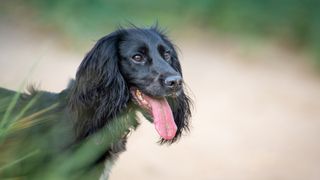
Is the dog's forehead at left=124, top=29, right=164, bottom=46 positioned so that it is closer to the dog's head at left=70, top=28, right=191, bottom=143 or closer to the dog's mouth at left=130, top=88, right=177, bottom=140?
the dog's head at left=70, top=28, right=191, bottom=143

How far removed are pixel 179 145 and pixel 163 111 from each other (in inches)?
98.2

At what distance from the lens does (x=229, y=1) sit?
9.59m

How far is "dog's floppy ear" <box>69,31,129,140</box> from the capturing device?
14.9 feet

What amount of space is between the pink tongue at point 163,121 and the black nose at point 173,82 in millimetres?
132

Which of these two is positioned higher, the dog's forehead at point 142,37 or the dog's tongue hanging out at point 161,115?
the dog's forehead at point 142,37

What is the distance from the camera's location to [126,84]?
4.70 metres

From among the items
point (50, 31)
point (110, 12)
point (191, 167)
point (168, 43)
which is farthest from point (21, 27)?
point (168, 43)

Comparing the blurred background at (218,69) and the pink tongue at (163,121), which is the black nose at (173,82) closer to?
the pink tongue at (163,121)

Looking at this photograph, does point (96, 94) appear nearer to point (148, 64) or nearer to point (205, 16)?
point (148, 64)

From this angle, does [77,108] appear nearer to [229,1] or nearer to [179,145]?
[179,145]

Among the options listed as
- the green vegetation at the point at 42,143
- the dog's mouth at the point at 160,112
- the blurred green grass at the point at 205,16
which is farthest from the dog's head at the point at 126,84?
the blurred green grass at the point at 205,16

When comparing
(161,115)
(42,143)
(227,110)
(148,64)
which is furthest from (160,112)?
(227,110)

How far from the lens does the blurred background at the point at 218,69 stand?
22.3 ft

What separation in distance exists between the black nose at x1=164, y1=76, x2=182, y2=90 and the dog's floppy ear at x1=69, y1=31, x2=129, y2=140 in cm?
24
